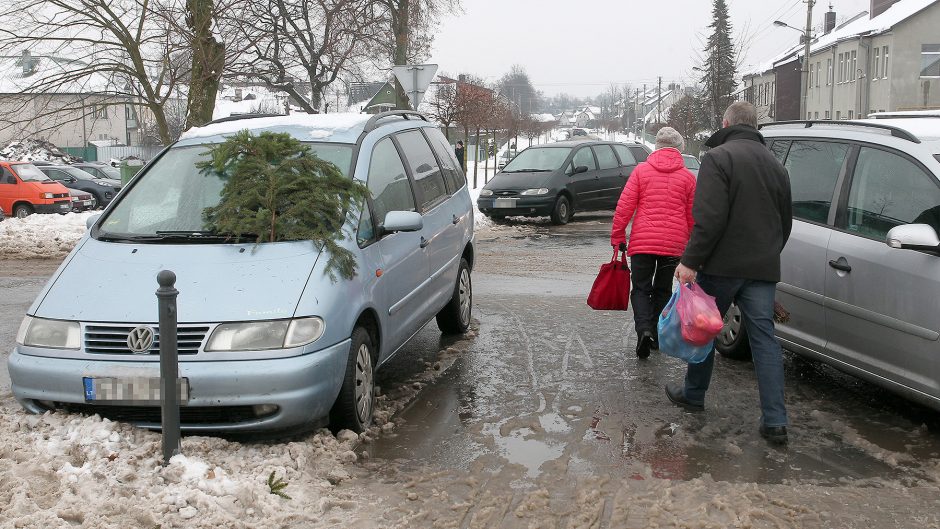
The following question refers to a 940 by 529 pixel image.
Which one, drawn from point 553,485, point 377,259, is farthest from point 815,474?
point 377,259

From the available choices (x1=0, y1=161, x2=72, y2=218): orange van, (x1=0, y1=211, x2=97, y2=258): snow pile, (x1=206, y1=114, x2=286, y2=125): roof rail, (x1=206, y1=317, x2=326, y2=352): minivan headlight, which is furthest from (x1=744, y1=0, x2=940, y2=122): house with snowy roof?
(x1=206, y1=317, x2=326, y2=352): minivan headlight

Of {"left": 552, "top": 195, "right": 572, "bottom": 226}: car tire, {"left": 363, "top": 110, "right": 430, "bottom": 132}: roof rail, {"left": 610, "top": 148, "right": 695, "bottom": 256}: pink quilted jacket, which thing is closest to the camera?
{"left": 363, "top": 110, "right": 430, "bottom": 132}: roof rail

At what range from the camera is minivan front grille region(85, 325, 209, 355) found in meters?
4.66

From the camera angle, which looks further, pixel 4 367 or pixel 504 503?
pixel 4 367

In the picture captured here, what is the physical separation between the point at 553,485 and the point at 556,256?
30.8 ft

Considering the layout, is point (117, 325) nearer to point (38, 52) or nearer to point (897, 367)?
point (897, 367)

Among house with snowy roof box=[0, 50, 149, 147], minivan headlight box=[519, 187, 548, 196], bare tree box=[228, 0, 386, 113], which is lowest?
minivan headlight box=[519, 187, 548, 196]

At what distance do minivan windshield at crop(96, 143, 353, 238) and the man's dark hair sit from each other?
2312 mm

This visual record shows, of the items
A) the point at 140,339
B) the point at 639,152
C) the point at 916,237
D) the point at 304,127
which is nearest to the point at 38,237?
the point at 304,127

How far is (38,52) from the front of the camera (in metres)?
16.2

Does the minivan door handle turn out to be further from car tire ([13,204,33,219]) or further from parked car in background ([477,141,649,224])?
car tire ([13,204,33,219])

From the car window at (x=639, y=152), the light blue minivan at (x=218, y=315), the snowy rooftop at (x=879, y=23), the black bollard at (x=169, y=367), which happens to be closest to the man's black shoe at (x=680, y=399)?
the light blue minivan at (x=218, y=315)

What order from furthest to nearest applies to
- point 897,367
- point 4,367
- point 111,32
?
point 111,32, point 4,367, point 897,367

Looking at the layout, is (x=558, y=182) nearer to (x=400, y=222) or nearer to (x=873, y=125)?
(x=873, y=125)
